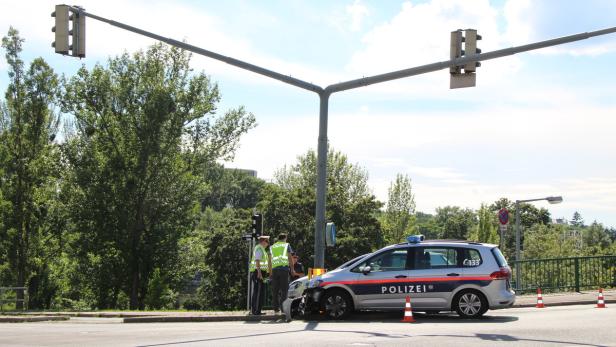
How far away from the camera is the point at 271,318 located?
54.7 feet

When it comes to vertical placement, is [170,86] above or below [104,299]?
above

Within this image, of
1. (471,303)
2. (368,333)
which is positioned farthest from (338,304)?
(368,333)

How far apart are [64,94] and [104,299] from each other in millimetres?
11263

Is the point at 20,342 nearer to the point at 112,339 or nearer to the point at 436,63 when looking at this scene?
the point at 112,339

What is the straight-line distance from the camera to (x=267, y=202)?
50344mm

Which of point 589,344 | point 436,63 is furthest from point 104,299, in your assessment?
point 589,344

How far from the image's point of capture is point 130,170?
40.9 m

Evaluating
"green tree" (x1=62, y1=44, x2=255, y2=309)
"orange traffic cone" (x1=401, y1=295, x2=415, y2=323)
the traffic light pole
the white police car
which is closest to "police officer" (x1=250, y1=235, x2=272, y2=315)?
the traffic light pole

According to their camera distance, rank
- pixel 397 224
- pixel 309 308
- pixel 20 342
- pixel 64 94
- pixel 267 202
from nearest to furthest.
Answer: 1. pixel 20 342
2. pixel 309 308
3. pixel 64 94
4. pixel 267 202
5. pixel 397 224

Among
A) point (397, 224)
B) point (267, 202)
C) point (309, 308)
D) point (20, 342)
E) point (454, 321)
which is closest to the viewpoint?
point (20, 342)

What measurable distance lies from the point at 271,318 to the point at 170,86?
26760 millimetres

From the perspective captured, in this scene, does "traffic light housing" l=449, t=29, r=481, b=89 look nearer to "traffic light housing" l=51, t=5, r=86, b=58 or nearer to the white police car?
the white police car

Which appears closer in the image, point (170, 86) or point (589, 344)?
point (589, 344)

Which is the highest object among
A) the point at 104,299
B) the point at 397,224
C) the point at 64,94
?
the point at 64,94
